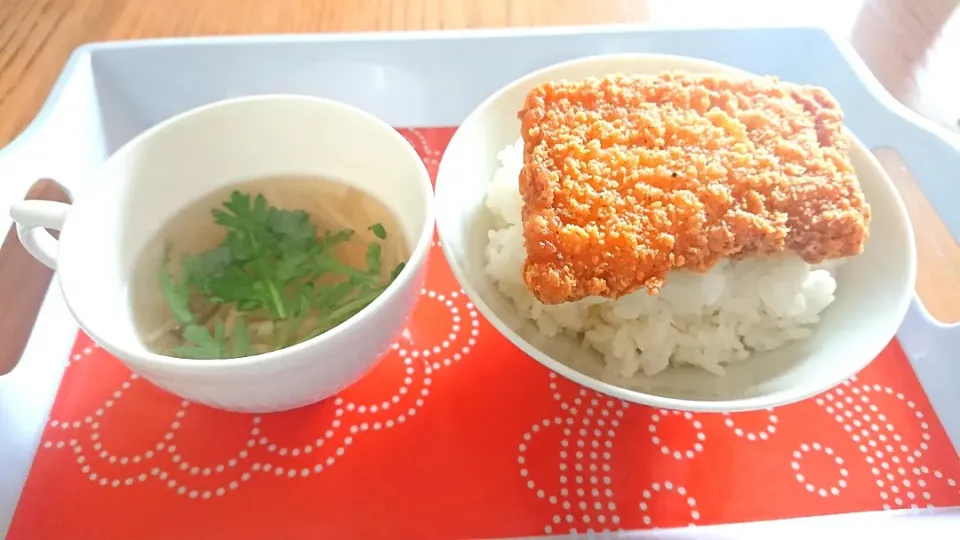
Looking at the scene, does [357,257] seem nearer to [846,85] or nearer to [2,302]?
[2,302]

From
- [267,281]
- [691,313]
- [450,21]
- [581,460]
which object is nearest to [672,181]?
[691,313]

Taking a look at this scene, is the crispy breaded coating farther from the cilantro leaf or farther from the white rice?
the cilantro leaf

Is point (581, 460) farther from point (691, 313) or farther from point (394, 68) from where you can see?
point (394, 68)

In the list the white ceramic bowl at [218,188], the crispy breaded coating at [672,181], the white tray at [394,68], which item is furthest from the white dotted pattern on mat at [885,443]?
the white ceramic bowl at [218,188]

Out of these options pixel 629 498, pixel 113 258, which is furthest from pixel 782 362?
pixel 113 258

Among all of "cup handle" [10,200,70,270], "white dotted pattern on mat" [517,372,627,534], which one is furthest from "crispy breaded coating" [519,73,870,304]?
"cup handle" [10,200,70,270]
